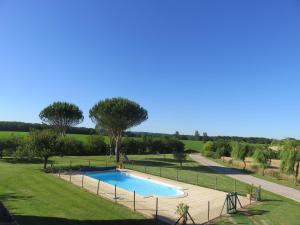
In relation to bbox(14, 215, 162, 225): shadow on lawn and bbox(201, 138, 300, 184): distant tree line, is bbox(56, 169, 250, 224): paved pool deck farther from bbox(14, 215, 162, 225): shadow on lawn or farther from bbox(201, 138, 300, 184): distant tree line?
bbox(201, 138, 300, 184): distant tree line

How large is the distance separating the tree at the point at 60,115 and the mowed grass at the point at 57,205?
92.6ft

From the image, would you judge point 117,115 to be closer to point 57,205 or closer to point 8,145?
point 8,145

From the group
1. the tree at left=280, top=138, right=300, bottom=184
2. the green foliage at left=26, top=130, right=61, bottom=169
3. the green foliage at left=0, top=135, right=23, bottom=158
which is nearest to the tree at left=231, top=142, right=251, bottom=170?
the tree at left=280, top=138, right=300, bottom=184

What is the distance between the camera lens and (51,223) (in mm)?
14984

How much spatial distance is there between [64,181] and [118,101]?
21724 mm

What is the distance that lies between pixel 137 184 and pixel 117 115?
56.9 feet

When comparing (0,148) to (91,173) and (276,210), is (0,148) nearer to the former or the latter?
(91,173)

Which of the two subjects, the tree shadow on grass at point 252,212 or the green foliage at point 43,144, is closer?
the tree shadow on grass at point 252,212

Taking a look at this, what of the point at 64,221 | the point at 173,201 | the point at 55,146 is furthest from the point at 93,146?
the point at 64,221

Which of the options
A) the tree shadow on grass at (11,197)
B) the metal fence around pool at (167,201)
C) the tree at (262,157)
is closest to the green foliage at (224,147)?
the tree at (262,157)

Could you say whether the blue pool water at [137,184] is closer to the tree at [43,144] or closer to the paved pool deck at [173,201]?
the paved pool deck at [173,201]

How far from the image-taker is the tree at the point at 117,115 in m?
46.9

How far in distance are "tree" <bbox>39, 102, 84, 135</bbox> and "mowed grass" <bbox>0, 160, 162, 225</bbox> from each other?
92.6 ft

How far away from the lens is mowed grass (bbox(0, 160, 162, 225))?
1589 cm
